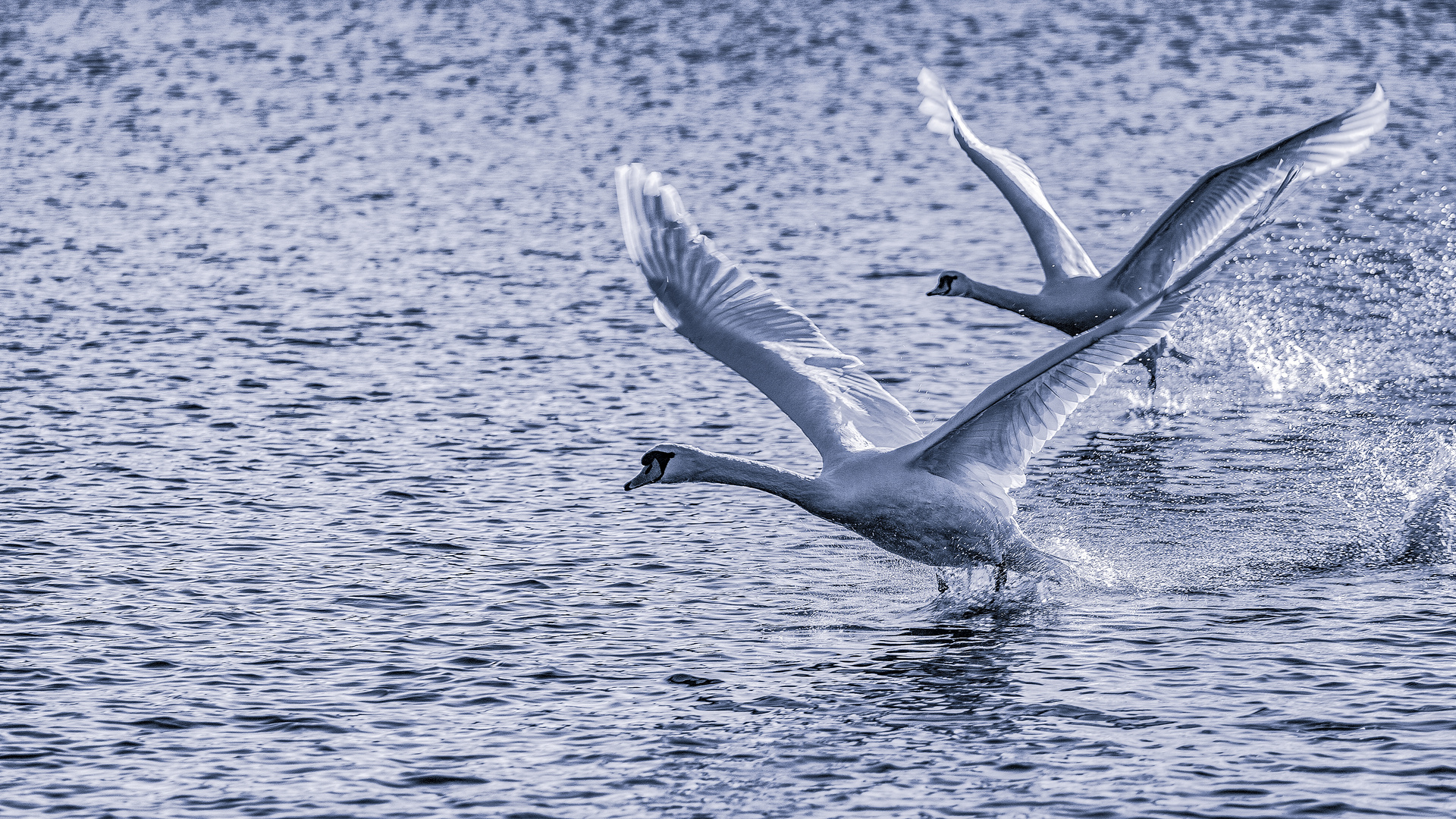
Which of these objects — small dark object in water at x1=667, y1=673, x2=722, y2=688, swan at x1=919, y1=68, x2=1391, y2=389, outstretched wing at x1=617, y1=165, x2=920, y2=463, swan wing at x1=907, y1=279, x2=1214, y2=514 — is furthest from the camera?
swan at x1=919, y1=68, x2=1391, y2=389

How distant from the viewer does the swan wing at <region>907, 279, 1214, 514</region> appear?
10844 millimetres

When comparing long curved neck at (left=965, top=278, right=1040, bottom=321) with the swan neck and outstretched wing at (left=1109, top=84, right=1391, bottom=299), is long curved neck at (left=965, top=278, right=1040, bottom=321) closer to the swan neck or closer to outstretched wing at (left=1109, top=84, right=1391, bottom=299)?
the swan neck

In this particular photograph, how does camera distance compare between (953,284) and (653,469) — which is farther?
(953,284)

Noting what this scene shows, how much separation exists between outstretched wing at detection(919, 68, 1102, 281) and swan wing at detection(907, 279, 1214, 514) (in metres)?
5.68

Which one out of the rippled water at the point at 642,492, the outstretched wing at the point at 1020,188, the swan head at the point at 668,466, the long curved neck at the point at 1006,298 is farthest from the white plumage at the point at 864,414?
the long curved neck at the point at 1006,298

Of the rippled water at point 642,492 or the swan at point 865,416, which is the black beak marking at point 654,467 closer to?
the swan at point 865,416

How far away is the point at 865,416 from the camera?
13523 millimetres

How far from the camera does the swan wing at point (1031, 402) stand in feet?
35.6

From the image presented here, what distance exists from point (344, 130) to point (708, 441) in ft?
68.4

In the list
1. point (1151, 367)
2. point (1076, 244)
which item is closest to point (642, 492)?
point (1076, 244)

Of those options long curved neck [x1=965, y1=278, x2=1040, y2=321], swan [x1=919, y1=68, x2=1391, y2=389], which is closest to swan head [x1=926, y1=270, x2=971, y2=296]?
long curved neck [x1=965, y1=278, x2=1040, y2=321]

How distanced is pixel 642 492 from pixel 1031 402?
4891mm

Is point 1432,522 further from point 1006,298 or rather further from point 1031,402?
point 1006,298

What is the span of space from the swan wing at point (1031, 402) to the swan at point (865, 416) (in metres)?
0.01
